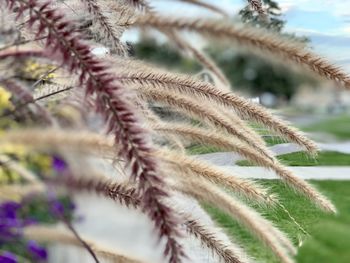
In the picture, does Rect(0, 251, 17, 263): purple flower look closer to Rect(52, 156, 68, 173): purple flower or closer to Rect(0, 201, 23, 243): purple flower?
Rect(0, 201, 23, 243): purple flower

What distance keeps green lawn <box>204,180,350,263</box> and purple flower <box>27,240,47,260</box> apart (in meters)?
0.36

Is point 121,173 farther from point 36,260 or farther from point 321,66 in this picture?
point 321,66

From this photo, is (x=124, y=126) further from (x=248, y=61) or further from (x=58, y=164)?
(x=248, y=61)

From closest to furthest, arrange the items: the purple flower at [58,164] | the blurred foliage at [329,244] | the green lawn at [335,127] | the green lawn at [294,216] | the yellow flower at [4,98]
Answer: the purple flower at [58,164]
the yellow flower at [4,98]
the green lawn at [294,216]
the green lawn at [335,127]
the blurred foliage at [329,244]

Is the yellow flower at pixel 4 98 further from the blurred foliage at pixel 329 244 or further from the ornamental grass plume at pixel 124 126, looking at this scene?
the blurred foliage at pixel 329 244

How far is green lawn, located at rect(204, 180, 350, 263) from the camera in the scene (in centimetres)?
133

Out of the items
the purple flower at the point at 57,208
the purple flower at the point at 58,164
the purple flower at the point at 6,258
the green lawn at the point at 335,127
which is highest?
the green lawn at the point at 335,127

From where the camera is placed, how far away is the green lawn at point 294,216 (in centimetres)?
133

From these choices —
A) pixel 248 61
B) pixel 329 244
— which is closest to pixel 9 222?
pixel 248 61

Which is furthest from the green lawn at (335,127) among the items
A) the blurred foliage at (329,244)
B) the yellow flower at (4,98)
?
the yellow flower at (4,98)

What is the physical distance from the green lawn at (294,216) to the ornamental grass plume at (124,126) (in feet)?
0.58

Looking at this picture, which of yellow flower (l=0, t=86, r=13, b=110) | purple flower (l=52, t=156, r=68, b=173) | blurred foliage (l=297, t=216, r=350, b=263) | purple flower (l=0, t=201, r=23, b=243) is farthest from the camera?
blurred foliage (l=297, t=216, r=350, b=263)

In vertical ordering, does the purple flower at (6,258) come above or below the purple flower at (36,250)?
below

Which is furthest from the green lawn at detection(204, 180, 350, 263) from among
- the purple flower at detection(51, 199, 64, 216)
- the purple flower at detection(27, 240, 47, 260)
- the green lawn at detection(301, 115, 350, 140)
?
the purple flower at detection(51, 199, 64, 216)
